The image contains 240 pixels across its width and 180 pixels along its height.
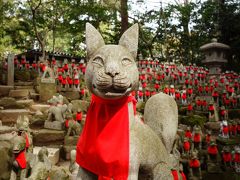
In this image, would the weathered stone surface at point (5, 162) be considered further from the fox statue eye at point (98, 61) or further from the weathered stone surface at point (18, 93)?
the weathered stone surface at point (18, 93)

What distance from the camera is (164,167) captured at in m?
2.55

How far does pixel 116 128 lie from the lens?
2359 millimetres

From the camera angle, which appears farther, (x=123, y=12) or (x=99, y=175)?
(x=123, y=12)

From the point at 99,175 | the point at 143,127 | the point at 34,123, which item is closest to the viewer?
the point at 99,175

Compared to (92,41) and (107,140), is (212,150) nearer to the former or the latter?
(107,140)

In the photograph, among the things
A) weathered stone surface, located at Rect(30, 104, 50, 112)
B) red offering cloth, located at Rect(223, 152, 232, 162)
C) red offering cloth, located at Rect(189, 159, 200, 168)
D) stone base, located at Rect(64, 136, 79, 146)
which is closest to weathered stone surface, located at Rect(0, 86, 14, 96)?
weathered stone surface, located at Rect(30, 104, 50, 112)

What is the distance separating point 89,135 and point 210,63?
12812 millimetres

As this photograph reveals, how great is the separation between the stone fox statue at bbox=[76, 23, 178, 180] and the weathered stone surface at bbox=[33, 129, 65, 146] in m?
5.34

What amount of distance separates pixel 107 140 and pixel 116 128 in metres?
0.13

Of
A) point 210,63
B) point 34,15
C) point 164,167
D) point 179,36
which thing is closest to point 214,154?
point 164,167

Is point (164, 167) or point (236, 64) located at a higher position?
point (236, 64)

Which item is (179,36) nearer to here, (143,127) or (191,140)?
(191,140)

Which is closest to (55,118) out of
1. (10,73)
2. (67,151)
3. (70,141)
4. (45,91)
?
(70,141)

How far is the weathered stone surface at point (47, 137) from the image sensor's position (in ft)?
24.6
